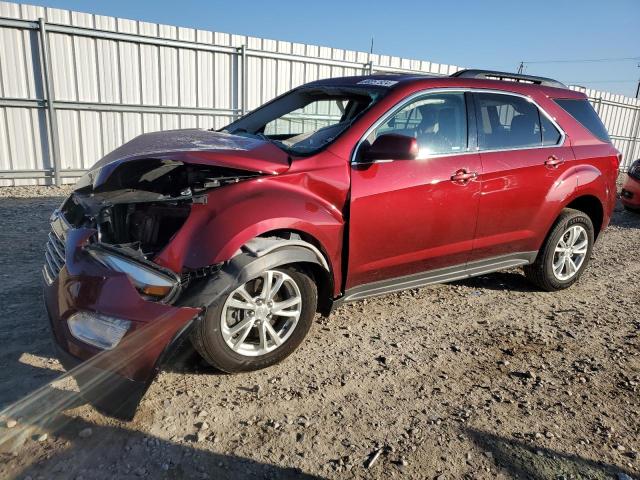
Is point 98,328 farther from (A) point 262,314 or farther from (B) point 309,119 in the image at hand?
(B) point 309,119

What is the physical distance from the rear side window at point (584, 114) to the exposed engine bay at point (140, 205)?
3331mm

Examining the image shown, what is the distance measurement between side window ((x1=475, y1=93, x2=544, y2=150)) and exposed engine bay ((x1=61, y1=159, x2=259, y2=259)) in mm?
2095

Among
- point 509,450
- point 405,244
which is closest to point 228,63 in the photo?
point 405,244

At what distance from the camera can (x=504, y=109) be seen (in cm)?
407

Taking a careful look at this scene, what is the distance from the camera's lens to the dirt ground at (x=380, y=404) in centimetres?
226

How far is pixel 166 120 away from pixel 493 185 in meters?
7.18

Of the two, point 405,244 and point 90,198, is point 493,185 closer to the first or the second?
point 405,244

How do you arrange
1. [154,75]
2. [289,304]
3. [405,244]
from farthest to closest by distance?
[154,75] < [405,244] < [289,304]

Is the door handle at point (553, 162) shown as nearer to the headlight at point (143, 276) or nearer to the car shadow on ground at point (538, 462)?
the car shadow on ground at point (538, 462)

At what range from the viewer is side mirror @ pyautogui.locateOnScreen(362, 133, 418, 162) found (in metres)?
3.14

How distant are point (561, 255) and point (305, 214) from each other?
297 cm

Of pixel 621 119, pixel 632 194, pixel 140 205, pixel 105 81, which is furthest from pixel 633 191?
pixel 621 119

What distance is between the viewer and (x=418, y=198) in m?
3.41

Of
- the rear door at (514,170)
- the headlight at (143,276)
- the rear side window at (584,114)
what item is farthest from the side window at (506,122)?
the headlight at (143,276)
